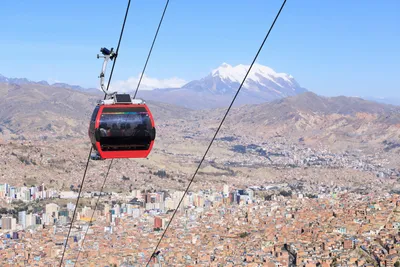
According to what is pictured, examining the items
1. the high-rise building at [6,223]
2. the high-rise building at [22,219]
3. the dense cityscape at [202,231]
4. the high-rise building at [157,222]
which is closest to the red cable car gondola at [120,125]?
the dense cityscape at [202,231]

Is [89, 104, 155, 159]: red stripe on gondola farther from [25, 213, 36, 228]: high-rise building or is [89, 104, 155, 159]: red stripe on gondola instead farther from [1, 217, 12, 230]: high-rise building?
[25, 213, 36, 228]: high-rise building

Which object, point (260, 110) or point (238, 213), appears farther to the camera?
point (260, 110)

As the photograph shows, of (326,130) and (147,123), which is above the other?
(147,123)

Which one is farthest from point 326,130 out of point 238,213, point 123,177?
point 238,213

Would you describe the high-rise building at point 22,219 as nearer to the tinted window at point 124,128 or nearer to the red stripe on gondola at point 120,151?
the red stripe on gondola at point 120,151

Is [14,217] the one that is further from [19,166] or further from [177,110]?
[177,110]

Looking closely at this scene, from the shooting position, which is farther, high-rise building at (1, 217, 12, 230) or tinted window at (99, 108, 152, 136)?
high-rise building at (1, 217, 12, 230)

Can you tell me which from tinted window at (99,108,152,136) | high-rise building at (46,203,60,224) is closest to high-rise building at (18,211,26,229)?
high-rise building at (46,203,60,224)
